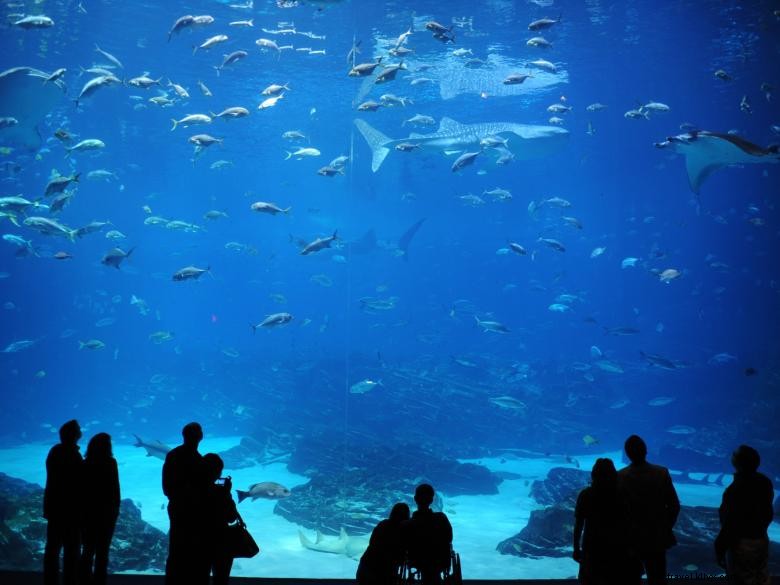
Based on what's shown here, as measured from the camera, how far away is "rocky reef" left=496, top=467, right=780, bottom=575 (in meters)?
6.30

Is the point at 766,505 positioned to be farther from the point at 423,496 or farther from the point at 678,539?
the point at 678,539

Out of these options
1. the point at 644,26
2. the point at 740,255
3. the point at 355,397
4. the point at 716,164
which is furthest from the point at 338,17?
the point at 740,255

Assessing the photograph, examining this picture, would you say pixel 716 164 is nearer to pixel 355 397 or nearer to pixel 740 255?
pixel 355 397

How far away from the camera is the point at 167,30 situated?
17.2 meters

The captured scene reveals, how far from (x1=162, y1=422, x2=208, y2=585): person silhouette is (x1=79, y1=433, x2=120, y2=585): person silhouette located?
608 millimetres

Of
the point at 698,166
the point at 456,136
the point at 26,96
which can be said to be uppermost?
the point at 456,136

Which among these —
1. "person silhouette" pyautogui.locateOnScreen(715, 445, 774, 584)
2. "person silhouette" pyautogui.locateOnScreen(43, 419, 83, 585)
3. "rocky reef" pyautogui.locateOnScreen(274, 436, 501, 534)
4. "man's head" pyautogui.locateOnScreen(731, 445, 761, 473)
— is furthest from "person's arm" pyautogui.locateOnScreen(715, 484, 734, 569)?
"rocky reef" pyautogui.locateOnScreen(274, 436, 501, 534)

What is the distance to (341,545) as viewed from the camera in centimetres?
766

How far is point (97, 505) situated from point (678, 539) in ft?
22.1

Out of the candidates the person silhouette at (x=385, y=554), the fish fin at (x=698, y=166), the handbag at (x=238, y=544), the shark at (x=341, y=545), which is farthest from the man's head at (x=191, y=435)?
the fish fin at (x=698, y=166)

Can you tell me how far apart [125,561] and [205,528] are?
433 cm

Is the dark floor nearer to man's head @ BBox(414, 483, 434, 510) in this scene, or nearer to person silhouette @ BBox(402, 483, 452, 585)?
person silhouette @ BBox(402, 483, 452, 585)

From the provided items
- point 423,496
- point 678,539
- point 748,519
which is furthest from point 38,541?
point 678,539

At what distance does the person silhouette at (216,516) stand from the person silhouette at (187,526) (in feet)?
0.13
